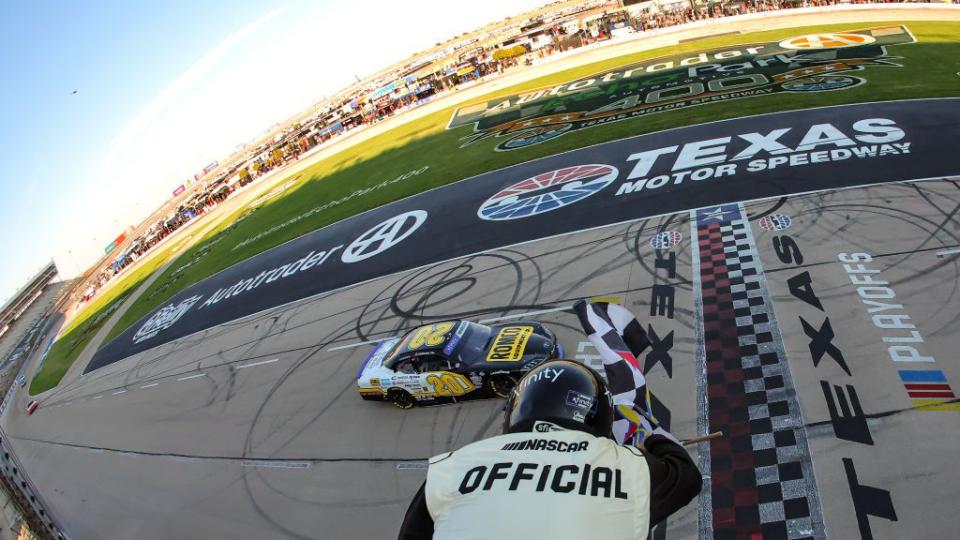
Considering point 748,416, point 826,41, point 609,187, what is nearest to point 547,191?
point 609,187

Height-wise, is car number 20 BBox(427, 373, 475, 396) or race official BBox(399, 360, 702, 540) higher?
Answer: race official BBox(399, 360, 702, 540)

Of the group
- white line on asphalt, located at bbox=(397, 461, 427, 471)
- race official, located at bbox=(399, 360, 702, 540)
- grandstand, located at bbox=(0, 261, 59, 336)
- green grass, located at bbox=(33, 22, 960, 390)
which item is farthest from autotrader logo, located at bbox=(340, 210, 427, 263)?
grandstand, located at bbox=(0, 261, 59, 336)

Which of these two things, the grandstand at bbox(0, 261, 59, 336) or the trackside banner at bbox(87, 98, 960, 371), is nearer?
the trackside banner at bbox(87, 98, 960, 371)

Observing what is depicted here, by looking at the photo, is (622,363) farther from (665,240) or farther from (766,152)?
(766,152)

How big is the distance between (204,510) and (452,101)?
40.9m

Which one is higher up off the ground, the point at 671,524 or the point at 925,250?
the point at 671,524

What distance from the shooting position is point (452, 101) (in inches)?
1852

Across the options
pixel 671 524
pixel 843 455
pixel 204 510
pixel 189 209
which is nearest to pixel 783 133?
pixel 843 455

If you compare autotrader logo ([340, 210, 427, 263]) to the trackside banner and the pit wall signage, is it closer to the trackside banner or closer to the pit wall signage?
the trackside banner

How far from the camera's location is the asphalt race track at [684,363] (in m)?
7.13

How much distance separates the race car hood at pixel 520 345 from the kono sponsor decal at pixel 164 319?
2052 centimetres

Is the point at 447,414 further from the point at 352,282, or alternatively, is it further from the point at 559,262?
the point at 352,282

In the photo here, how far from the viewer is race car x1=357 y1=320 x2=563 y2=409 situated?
10.2m

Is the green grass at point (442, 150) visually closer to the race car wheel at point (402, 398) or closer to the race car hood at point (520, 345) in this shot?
the race car hood at point (520, 345)
